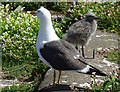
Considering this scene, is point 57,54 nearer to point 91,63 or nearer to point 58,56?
point 58,56

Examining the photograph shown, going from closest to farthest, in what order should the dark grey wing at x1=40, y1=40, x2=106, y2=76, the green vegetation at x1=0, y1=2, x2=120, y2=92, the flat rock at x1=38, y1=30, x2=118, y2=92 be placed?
1. the dark grey wing at x1=40, y1=40, x2=106, y2=76
2. the flat rock at x1=38, y1=30, x2=118, y2=92
3. the green vegetation at x1=0, y1=2, x2=120, y2=92

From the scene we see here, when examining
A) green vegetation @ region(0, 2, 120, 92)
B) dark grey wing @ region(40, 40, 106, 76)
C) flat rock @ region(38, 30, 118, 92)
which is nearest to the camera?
dark grey wing @ region(40, 40, 106, 76)

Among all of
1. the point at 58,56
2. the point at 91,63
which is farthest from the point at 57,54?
the point at 91,63

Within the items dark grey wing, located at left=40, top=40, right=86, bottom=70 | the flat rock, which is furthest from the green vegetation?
dark grey wing, located at left=40, top=40, right=86, bottom=70

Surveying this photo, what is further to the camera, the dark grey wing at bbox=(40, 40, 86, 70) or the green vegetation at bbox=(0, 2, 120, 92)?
the green vegetation at bbox=(0, 2, 120, 92)

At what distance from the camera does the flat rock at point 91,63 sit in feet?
20.8

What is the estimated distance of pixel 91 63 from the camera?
750 centimetres

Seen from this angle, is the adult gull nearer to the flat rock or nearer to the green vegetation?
the flat rock

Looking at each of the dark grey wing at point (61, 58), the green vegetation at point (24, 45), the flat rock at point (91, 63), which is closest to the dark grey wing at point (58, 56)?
the dark grey wing at point (61, 58)

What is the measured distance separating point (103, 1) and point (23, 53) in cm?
458

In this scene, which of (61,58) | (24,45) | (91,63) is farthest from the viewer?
(24,45)

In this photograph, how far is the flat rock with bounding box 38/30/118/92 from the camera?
20.8ft

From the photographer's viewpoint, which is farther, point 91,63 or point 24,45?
point 24,45

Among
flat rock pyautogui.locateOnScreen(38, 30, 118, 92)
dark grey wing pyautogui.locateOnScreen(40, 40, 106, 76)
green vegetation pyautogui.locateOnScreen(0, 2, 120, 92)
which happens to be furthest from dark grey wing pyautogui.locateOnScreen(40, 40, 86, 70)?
green vegetation pyautogui.locateOnScreen(0, 2, 120, 92)
